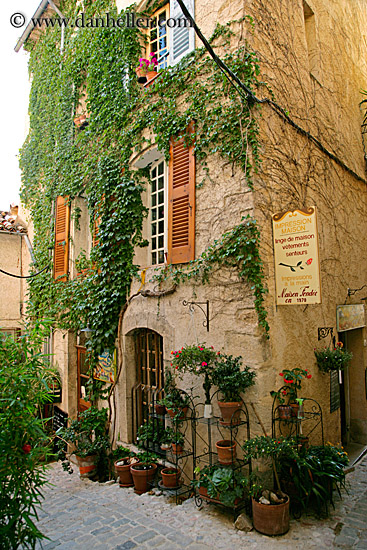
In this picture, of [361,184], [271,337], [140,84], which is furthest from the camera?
[361,184]

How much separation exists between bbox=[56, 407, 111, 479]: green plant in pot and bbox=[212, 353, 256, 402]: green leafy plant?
120 inches

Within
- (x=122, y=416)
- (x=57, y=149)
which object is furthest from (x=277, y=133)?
(x=57, y=149)

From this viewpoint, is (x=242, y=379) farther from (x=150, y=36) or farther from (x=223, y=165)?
(x=150, y=36)

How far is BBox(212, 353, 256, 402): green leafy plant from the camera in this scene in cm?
425

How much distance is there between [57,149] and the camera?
913 cm

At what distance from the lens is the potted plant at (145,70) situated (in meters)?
6.70

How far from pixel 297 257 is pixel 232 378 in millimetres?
1534

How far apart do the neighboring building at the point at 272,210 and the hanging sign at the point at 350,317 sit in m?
0.08

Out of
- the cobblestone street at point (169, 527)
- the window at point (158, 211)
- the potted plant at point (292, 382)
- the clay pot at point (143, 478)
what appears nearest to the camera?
the cobblestone street at point (169, 527)

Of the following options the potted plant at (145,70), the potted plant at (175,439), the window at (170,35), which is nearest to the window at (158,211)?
the potted plant at (145,70)

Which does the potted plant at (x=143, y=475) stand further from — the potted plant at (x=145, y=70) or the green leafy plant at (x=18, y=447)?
the potted plant at (x=145, y=70)

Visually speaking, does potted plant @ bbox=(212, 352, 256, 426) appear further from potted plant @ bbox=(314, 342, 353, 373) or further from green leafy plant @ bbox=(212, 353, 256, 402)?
potted plant @ bbox=(314, 342, 353, 373)

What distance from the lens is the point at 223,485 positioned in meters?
4.02

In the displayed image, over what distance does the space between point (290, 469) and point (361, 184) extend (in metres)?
5.94
